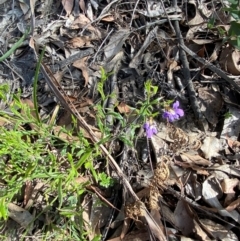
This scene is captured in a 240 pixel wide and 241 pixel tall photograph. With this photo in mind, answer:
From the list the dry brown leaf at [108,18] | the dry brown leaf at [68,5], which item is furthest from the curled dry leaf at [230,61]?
the dry brown leaf at [68,5]

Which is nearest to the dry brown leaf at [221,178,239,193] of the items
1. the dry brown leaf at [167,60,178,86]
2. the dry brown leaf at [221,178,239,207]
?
the dry brown leaf at [221,178,239,207]

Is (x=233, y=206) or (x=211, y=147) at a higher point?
(x=211, y=147)

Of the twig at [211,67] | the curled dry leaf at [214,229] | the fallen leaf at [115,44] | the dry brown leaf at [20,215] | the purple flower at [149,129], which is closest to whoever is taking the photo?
the purple flower at [149,129]

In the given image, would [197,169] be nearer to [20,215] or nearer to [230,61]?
[230,61]

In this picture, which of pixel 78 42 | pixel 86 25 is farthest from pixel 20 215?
pixel 86 25

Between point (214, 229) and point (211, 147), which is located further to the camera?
point (211, 147)

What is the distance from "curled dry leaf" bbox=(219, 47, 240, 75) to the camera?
2244 millimetres

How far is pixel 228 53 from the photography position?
7.47 ft

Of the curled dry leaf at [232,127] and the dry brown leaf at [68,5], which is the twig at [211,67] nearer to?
the curled dry leaf at [232,127]

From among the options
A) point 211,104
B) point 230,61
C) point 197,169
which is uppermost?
point 230,61

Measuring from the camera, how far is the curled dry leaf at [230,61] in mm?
2244

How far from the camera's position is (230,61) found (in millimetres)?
2256

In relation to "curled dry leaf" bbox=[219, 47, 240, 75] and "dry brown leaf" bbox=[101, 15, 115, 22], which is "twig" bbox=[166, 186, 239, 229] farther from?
"dry brown leaf" bbox=[101, 15, 115, 22]

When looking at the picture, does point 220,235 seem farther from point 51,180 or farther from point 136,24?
point 136,24
